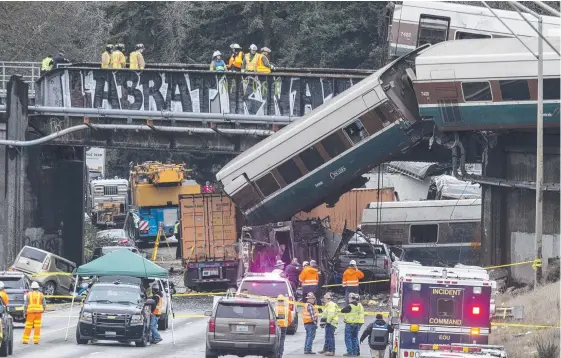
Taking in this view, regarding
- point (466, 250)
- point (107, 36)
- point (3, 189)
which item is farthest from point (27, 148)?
point (107, 36)

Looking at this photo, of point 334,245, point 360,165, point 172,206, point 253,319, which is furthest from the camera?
point 172,206

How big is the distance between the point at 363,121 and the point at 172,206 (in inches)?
1131

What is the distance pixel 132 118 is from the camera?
156 ft

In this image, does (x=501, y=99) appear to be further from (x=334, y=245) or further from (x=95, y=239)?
(x=95, y=239)

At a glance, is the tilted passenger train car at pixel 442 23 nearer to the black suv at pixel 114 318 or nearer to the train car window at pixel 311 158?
the train car window at pixel 311 158

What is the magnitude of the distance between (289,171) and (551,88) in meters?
8.10

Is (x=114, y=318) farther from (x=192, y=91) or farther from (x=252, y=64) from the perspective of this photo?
(x=252, y=64)

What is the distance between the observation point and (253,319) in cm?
2881

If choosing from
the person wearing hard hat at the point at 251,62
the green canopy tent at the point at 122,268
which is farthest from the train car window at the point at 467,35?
the green canopy tent at the point at 122,268

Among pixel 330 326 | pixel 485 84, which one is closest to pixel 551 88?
pixel 485 84

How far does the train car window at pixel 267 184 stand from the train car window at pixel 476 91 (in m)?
6.40

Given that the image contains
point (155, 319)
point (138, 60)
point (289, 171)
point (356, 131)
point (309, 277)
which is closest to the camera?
point (155, 319)

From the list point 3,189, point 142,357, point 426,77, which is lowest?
point 142,357

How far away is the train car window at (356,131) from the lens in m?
40.8
